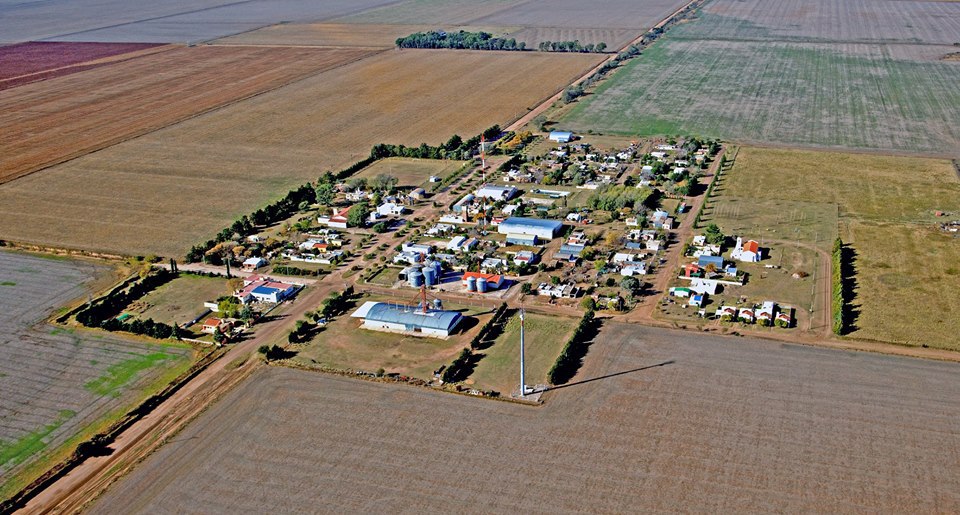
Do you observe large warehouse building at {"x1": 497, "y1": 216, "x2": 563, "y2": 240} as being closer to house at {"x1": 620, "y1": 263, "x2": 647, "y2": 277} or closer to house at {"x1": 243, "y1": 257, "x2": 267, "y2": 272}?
house at {"x1": 620, "y1": 263, "x2": 647, "y2": 277}

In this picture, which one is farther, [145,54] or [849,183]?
[145,54]

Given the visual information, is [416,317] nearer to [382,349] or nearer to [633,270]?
[382,349]

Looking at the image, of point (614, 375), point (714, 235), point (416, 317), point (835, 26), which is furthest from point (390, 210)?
point (835, 26)

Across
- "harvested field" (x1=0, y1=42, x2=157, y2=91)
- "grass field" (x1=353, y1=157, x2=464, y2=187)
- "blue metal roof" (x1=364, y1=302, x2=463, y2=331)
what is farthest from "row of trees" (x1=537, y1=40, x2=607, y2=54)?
"blue metal roof" (x1=364, y1=302, x2=463, y2=331)

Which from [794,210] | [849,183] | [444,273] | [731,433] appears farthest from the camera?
[849,183]

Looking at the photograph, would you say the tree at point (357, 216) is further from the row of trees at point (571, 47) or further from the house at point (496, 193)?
the row of trees at point (571, 47)

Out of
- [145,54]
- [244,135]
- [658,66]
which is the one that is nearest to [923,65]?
[658,66]

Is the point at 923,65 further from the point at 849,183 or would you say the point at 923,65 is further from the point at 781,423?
the point at 781,423

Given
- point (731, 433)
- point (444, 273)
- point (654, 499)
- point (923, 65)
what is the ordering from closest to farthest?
point (654, 499)
point (731, 433)
point (444, 273)
point (923, 65)
